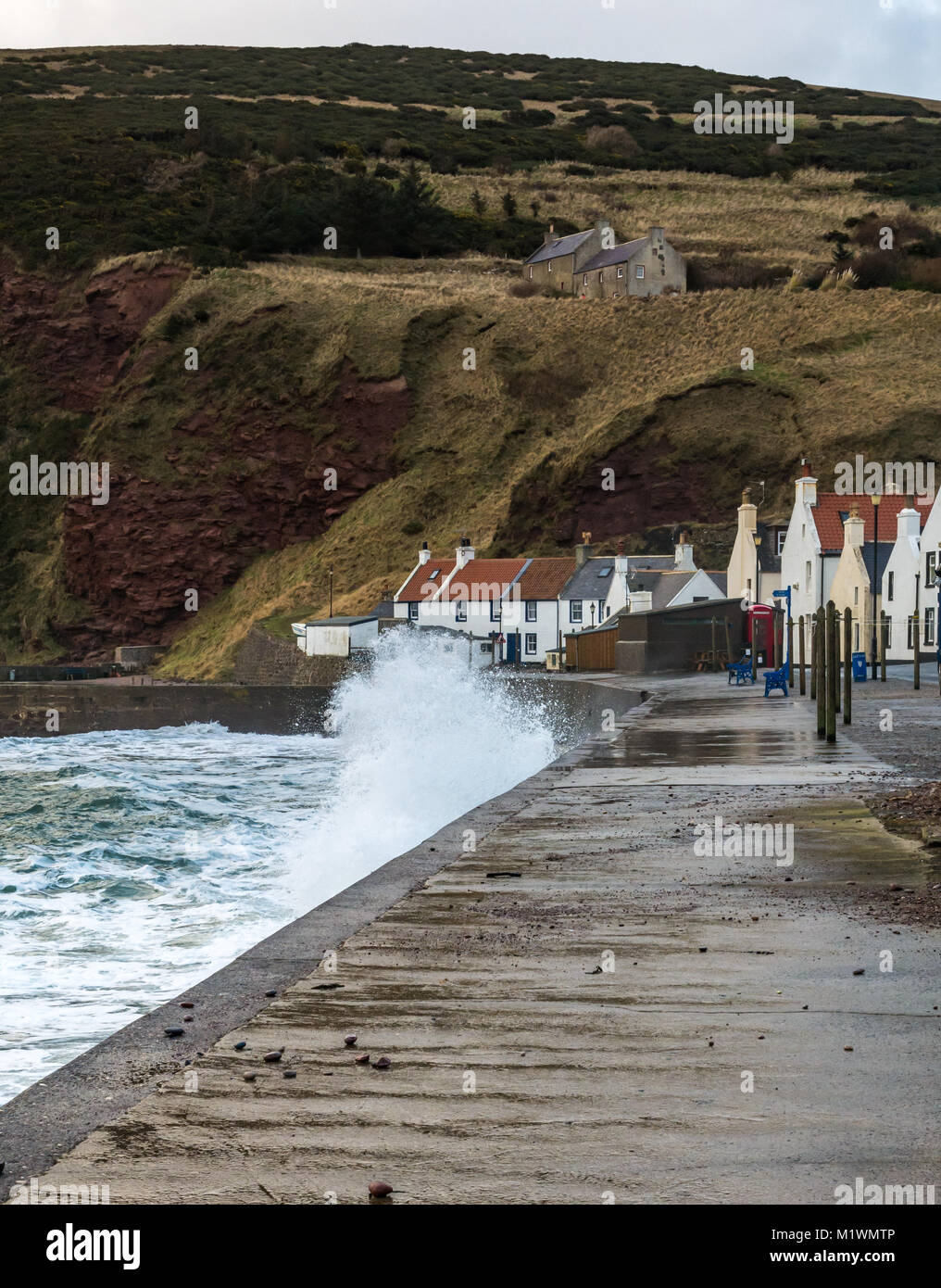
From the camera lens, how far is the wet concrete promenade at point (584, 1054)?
12.4 ft

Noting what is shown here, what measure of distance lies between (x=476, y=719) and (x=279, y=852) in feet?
30.6

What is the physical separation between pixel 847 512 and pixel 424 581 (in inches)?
913

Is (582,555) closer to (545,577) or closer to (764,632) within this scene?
(545,577)

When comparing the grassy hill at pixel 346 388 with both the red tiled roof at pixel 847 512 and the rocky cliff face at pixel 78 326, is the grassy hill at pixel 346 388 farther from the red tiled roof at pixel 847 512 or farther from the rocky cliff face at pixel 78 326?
the red tiled roof at pixel 847 512

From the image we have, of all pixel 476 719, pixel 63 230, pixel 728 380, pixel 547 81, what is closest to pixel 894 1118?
pixel 476 719

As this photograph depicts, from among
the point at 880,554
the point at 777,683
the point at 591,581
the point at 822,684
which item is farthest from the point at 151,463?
the point at 822,684

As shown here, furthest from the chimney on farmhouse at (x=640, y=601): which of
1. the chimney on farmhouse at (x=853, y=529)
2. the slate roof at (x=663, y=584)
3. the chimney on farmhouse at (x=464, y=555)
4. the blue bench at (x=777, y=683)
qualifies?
the blue bench at (x=777, y=683)

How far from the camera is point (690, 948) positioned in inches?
257

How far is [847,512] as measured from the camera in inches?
2028

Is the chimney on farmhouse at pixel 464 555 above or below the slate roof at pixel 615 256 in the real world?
below

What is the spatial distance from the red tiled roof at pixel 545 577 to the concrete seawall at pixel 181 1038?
179 feet

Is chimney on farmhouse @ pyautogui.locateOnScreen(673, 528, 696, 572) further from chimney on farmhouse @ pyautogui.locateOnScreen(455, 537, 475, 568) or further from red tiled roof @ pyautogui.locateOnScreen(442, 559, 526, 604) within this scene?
chimney on farmhouse @ pyautogui.locateOnScreen(455, 537, 475, 568)
